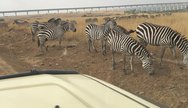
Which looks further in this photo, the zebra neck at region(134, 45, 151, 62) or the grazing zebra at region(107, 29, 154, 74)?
the zebra neck at region(134, 45, 151, 62)

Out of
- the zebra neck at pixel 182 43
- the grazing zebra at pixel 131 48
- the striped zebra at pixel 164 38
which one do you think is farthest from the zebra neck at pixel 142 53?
the zebra neck at pixel 182 43

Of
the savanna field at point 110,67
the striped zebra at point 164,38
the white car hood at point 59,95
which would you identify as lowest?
the savanna field at point 110,67

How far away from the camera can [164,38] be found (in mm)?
17750

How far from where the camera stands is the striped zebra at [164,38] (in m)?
17.4

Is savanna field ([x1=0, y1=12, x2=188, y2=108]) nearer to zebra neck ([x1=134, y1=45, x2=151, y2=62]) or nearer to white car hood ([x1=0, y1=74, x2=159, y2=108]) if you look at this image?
zebra neck ([x1=134, y1=45, x2=151, y2=62])

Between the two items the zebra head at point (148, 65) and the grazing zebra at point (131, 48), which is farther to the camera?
the grazing zebra at point (131, 48)

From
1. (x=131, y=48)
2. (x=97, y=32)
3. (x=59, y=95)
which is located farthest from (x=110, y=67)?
(x=59, y=95)

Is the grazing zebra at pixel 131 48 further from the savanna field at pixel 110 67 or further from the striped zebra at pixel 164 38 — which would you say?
the striped zebra at pixel 164 38

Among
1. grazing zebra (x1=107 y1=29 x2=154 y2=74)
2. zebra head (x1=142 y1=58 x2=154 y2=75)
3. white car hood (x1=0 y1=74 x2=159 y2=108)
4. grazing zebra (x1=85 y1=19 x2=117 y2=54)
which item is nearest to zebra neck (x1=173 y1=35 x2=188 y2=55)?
grazing zebra (x1=107 y1=29 x2=154 y2=74)

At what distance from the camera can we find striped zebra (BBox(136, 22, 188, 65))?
17422 mm

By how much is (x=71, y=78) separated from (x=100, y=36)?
63.5 ft

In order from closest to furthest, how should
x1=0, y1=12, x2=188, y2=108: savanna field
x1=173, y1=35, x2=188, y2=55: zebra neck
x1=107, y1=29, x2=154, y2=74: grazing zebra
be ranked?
x1=0, y1=12, x2=188, y2=108: savanna field → x1=107, y1=29, x2=154, y2=74: grazing zebra → x1=173, y1=35, x2=188, y2=55: zebra neck

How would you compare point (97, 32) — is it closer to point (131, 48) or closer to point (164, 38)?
point (164, 38)

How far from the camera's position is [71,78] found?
3.40 meters
